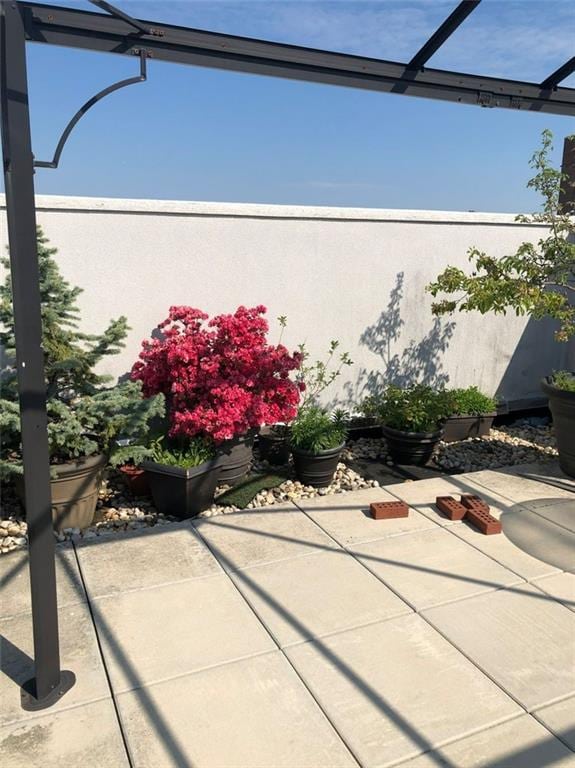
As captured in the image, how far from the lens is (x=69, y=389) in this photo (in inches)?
147

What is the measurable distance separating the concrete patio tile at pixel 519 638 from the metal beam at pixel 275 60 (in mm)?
2607

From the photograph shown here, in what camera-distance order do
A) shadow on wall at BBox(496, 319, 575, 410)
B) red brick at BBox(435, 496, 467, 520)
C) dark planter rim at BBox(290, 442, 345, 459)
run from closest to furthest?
red brick at BBox(435, 496, 467, 520) → dark planter rim at BBox(290, 442, 345, 459) → shadow on wall at BBox(496, 319, 575, 410)

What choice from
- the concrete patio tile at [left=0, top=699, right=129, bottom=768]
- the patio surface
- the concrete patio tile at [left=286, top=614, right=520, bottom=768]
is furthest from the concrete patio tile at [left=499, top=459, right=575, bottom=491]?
the concrete patio tile at [left=0, top=699, right=129, bottom=768]

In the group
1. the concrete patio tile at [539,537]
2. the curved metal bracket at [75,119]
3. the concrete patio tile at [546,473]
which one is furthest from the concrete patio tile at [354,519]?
the curved metal bracket at [75,119]

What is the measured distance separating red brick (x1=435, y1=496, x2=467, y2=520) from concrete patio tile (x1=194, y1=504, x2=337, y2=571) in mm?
835

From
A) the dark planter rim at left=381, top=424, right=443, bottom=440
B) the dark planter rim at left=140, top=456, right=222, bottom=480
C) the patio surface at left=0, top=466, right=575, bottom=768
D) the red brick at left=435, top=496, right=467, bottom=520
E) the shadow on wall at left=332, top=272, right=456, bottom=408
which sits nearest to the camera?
the patio surface at left=0, top=466, right=575, bottom=768

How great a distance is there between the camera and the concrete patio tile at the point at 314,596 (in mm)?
2520

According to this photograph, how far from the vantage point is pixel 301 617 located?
101 inches

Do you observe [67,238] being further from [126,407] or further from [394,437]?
[394,437]

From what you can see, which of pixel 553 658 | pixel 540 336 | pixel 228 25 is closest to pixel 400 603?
pixel 553 658

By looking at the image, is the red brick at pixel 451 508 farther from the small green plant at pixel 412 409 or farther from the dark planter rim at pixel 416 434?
Result: the small green plant at pixel 412 409

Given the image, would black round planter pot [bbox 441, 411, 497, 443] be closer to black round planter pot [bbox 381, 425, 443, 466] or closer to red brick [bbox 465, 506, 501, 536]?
black round planter pot [bbox 381, 425, 443, 466]

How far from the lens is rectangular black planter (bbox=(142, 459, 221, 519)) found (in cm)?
351

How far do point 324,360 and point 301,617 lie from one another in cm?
276
